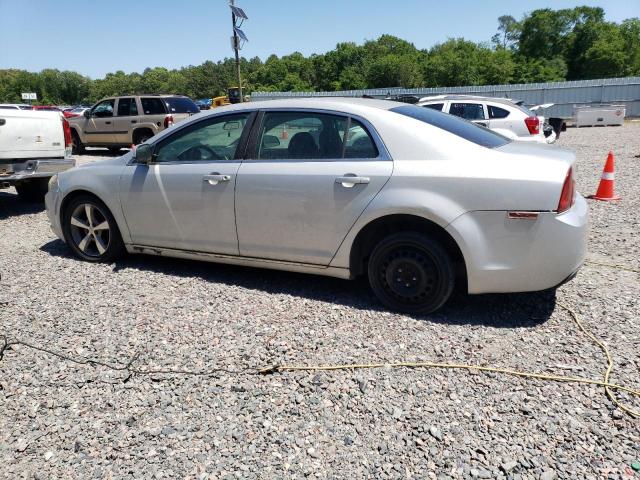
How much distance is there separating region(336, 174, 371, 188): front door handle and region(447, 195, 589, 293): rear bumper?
70cm

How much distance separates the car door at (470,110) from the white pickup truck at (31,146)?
9.26 meters

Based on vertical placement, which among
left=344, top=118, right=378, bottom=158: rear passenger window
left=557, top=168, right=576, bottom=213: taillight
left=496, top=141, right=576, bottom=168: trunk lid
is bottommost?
left=557, top=168, right=576, bottom=213: taillight

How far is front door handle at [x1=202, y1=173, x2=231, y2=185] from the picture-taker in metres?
4.20

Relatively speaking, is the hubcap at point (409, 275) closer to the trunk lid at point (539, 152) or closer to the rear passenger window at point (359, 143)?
the rear passenger window at point (359, 143)

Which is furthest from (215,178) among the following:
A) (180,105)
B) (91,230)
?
(180,105)

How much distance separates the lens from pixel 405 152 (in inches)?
143

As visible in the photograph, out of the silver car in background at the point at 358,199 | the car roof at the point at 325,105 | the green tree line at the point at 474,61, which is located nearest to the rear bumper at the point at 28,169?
the silver car in background at the point at 358,199

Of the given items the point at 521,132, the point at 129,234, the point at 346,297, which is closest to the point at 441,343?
the point at 346,297

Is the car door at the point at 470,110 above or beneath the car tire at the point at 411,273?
above

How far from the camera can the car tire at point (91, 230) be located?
195 inches

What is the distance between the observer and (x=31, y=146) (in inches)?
297

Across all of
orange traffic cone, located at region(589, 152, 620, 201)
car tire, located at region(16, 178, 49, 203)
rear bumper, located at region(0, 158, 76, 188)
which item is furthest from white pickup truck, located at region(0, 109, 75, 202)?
orange traffic cone, located at region(589, 152, 620, 201)

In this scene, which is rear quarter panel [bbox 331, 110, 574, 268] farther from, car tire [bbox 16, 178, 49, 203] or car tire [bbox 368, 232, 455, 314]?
car tire [bbox 16, 178, 49, 203]

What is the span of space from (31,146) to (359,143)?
6.02 metres
